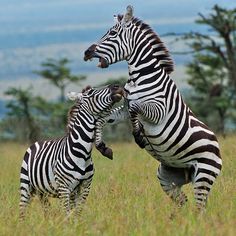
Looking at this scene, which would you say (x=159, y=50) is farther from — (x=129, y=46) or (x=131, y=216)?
(x=131, y=216)

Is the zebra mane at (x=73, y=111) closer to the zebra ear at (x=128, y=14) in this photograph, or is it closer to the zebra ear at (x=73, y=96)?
the zebra ear at (x=73, y=96)

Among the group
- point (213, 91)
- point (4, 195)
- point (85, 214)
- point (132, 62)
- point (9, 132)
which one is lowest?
point (9, 132)

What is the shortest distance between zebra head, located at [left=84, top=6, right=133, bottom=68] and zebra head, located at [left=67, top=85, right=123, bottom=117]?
393 mm

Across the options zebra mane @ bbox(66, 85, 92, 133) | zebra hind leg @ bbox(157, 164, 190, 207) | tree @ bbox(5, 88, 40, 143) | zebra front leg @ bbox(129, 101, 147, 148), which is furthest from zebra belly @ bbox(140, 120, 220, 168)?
tree @ bbox(5, 88, 40, 143)

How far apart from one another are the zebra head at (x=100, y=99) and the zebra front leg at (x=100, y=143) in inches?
3.2

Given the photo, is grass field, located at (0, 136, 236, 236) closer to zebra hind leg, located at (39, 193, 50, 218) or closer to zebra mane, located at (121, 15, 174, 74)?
zebra hind leg, located at (39, 193, 50, 218)

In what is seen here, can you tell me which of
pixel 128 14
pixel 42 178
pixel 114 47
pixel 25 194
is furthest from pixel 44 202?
pixel 128 14

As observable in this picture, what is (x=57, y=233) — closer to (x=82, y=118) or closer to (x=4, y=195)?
(x=82, y=118)

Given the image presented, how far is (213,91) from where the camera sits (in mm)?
44188

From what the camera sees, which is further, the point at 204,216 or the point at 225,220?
the point at 204,216

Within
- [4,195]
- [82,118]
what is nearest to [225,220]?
[82,118]

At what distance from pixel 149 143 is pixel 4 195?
8.77ft

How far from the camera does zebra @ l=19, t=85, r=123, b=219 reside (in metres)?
7.64

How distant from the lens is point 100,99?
304 inches
